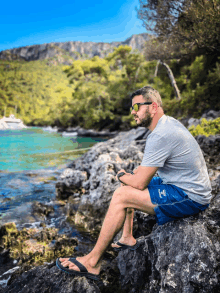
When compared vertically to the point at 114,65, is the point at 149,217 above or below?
below

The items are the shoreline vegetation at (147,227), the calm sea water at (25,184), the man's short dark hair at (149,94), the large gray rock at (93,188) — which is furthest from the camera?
the calm sea water at (25,184)

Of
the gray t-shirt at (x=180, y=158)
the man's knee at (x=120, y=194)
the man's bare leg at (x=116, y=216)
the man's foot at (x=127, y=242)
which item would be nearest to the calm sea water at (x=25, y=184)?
the man's foot at (x=127, y=242)

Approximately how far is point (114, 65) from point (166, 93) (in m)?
20.8

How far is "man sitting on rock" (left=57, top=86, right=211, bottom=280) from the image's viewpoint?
185 cm

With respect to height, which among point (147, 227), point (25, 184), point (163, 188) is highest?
point (163, 188)

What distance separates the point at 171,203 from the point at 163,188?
157 mm

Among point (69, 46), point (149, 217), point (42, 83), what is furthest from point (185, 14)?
point (69, 46)

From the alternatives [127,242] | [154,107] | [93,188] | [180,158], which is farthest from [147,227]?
[93,188]

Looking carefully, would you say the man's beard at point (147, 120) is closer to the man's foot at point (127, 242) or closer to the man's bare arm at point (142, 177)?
the man's bare arm at point (142, 177)

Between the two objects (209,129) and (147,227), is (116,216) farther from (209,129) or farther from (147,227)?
(209,129)

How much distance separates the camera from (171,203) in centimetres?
187

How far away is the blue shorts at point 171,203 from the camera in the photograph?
1.86m

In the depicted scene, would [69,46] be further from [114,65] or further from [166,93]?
[166,93]

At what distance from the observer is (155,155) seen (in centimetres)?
184
